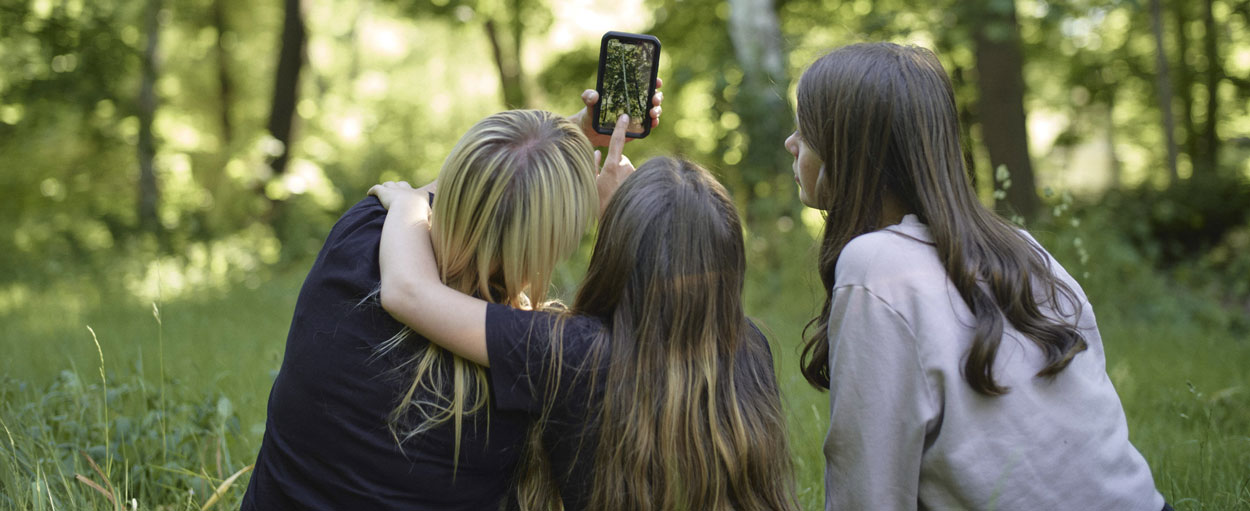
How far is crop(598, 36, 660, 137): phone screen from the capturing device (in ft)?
7.32

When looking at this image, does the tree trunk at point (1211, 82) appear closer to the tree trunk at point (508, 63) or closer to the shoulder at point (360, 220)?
the tree trunk at point (508, 63)

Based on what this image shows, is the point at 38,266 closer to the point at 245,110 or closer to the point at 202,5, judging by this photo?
the point at 202,5

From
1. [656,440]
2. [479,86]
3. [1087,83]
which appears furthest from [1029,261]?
[479,86]

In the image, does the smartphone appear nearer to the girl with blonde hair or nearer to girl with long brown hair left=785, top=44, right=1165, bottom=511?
the girl with blonde hair

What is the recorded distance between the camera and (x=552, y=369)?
181 centimetres

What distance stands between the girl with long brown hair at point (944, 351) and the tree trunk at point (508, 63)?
46.7 feet

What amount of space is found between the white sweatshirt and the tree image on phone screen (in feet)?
2.51

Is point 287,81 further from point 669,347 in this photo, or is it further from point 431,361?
point 669,347

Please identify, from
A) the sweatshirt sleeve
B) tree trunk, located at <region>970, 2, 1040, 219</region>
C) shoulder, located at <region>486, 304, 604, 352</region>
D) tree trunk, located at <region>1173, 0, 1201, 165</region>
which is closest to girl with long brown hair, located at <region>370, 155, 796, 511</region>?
shoulder, located at <region>486, 304, 604, 352</region>

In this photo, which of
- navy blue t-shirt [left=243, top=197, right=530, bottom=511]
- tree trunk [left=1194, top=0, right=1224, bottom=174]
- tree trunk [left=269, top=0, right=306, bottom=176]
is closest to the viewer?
navy blue t-shirt [left=243, top=197, right=530, bottom=511]

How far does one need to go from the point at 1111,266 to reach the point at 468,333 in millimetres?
7004

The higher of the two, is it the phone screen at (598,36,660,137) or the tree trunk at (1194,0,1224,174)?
the phone screen at (598,36,660,137)

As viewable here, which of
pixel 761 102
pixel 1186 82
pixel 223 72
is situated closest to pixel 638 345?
pixel 761 102

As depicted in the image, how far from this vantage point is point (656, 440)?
1.85 m
